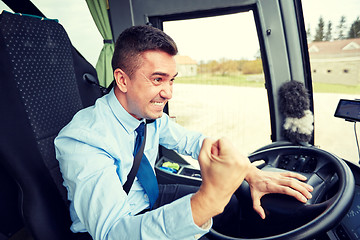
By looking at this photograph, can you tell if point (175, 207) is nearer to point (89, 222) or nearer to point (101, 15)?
point (89, 222)

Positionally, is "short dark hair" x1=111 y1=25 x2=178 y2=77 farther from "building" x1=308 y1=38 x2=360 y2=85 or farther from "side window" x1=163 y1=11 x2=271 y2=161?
"building" x1=308 y1=38 x2=360 y2=85

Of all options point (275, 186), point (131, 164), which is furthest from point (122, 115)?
point (275, 186)

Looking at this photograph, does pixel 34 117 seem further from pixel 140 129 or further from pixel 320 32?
pixel 320 32

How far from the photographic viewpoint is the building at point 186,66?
5.43 ft

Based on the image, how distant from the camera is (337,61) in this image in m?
1.16

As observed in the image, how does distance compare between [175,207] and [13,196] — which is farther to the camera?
[13,196]

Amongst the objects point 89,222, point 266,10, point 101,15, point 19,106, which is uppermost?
point 101,15

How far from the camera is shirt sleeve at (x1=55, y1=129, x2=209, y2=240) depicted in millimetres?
→ 540

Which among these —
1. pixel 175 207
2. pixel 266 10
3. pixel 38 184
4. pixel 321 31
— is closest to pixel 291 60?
pixel 321 31

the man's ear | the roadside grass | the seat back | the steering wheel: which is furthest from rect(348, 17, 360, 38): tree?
the seat back

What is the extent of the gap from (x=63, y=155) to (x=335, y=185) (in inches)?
42.6

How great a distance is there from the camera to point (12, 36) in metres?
0.80

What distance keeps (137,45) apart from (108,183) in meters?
0.61

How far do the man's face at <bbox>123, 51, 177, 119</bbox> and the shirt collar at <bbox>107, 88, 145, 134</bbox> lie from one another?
38mm
